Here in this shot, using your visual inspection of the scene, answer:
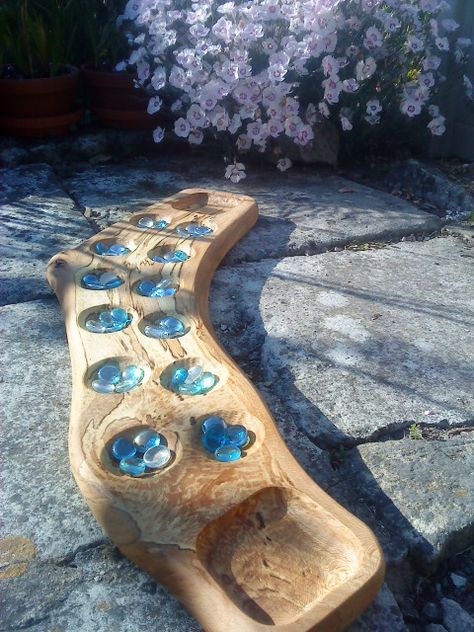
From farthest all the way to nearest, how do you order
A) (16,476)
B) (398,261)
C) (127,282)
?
1. (398,261)
2. (127,282)
3. (16,476)

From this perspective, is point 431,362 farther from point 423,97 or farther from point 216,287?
point 423,97

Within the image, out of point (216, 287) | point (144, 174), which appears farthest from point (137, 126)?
point (216, 287)

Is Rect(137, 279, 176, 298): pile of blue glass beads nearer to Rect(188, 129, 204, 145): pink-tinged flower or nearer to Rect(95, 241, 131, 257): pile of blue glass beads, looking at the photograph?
Rect(95, 241, 131, 257): pile of blue glass beads

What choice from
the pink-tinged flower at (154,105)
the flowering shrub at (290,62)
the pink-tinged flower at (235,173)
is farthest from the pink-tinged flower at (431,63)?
the pink-tinged flower at (154,105)

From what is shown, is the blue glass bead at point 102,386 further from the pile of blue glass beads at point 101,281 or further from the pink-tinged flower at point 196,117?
the pink-tinged flower at point 196,117

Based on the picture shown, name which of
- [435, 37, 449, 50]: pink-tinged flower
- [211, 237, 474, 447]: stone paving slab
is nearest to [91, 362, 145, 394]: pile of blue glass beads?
[211, 237, 474, 447]: stone paving slab

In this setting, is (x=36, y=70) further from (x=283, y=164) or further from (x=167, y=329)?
(x=167, y=329)
